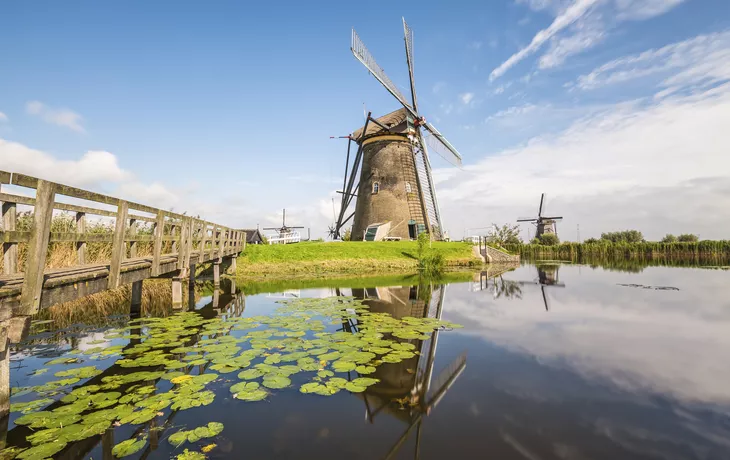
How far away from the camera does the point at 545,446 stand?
8.78ft

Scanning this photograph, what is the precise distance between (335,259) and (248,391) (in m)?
16.7

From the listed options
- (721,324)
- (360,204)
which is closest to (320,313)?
(721,324)

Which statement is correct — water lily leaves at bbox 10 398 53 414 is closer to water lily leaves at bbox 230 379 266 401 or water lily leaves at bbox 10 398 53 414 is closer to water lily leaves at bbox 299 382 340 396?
water lily leaves at bbox 230 379 266 401

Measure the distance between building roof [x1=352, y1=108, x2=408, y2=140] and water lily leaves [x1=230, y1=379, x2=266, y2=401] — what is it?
2351 cm

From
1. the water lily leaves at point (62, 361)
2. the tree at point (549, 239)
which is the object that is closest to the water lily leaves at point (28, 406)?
the water lily leaves at point (62, 361)

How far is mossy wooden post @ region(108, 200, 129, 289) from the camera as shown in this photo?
4807 millimetres

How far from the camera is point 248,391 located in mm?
3510

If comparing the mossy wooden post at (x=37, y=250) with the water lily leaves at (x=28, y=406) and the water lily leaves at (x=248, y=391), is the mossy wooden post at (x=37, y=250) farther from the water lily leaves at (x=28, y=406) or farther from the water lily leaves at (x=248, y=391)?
the water lily leaves at (x=248, y=391)

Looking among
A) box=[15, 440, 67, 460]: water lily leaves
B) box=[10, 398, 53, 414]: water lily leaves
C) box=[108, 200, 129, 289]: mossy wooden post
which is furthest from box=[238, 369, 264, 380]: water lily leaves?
box=[108, 200, 129, 289]: mossy wooden post

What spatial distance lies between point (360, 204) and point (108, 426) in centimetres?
2392

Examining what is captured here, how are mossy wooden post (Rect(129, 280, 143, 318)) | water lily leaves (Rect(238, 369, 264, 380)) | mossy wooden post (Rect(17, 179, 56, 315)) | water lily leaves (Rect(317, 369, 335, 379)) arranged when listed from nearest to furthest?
mossy wooden post (Rect(17, 179, 56, 315)) → water lily leaves (Rect(238, 369, 264, 380)) → water lily leaves (Rect(317, 369, 335, 379)) → mossy wooden post (Rect(129, 280, 143, 318))

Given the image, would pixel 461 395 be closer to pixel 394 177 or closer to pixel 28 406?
pixel 28 406

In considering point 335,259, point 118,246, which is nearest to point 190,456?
point 118,246

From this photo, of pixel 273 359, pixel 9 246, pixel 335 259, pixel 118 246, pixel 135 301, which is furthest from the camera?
pixel 335 259
